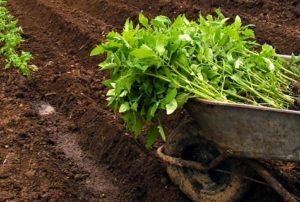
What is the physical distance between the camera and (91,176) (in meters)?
4.18

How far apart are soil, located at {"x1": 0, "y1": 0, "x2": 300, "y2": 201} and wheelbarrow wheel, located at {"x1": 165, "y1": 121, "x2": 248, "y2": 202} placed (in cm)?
16

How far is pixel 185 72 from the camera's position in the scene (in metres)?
3.28

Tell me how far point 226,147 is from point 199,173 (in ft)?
1.66

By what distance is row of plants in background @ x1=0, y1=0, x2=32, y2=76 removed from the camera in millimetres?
5645

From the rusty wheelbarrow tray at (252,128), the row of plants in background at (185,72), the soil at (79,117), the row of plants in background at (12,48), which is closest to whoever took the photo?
the rusty wheelbarrow tray at (252,128)

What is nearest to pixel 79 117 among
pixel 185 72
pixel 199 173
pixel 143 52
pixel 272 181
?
pixel 199 173

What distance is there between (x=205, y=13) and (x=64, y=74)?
199 centimetres

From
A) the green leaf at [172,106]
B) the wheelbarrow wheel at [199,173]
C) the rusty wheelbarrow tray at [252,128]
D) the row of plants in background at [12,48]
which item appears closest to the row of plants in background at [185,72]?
the green leaf at [172,106]

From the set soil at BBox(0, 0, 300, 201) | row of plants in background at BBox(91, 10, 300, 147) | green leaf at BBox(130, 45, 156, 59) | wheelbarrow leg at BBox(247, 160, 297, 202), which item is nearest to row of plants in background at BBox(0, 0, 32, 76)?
soil at BBox(0, 0, 300, 201)

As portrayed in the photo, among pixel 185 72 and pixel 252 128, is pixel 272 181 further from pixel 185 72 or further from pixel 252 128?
pixel 185 72

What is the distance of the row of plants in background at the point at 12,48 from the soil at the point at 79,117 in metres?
0.12

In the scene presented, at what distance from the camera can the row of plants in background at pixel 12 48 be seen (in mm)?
5645

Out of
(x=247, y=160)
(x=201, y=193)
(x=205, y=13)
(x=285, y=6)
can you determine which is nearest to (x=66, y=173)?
(x=201, y=193)

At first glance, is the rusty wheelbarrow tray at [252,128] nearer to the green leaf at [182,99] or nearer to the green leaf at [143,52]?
the green leaf at [182,99]
